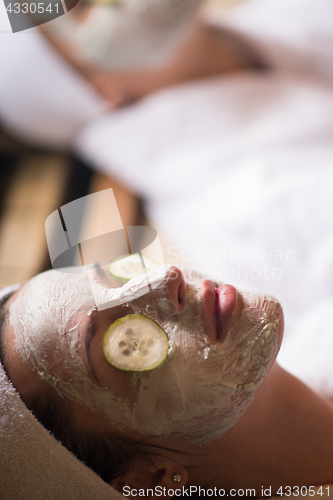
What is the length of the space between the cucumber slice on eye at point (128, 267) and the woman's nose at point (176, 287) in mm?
41

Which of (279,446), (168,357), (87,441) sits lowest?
(279,446)

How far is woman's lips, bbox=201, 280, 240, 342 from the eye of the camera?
0.56m

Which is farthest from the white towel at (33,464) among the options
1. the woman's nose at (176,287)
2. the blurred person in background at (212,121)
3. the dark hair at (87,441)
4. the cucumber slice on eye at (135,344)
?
the blurred person in background at (212,121)

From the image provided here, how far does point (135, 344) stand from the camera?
1.74 ft

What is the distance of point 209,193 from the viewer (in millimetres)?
1135

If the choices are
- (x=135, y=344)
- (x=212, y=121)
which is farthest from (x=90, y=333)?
(x=212, y=121)

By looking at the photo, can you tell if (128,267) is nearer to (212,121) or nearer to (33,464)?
(33,464)

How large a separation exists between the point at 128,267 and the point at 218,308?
15 cm

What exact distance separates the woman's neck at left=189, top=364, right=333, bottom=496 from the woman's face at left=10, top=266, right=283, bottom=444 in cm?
9

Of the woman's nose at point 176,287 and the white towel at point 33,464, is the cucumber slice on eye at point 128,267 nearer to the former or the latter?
the woman's nose at point 176,287

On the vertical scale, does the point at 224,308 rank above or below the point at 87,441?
above

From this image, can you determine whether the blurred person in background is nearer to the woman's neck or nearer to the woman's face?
the woman's neck

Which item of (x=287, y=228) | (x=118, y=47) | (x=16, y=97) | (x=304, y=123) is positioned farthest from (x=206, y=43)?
(x=287, y=228)

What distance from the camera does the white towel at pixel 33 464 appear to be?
0.54 m
